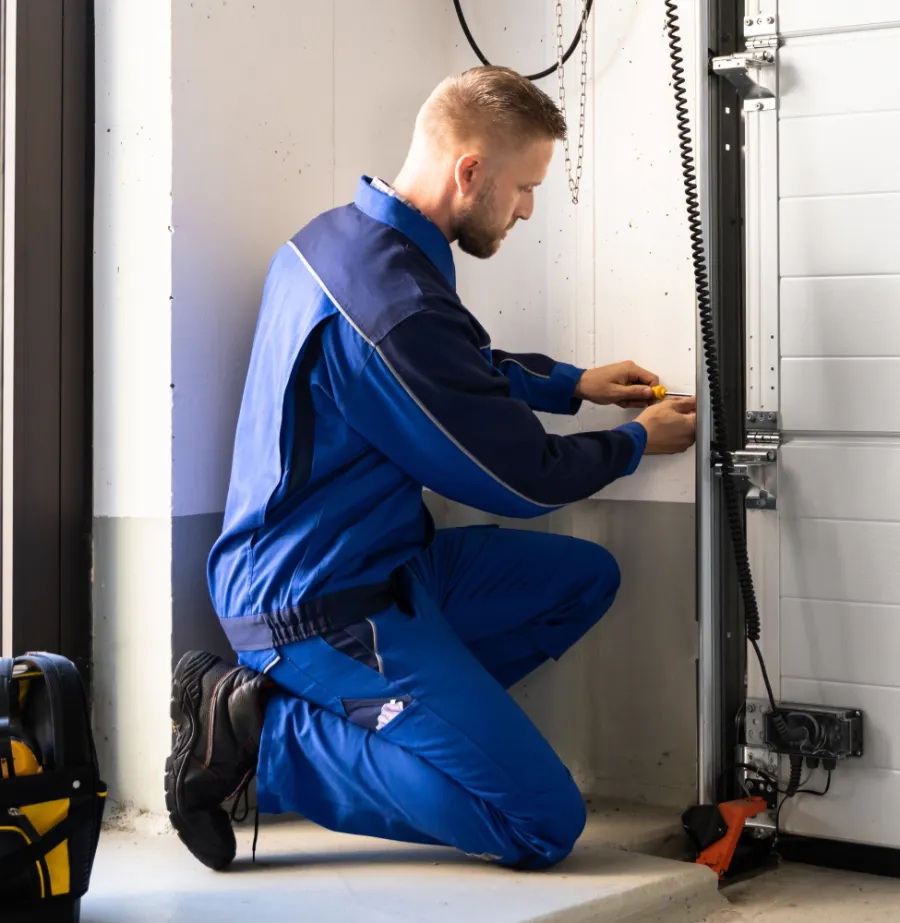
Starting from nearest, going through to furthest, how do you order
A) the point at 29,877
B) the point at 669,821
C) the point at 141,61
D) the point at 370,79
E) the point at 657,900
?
the point at 29,877 < the point at 657,900 < the point at 141,61 < the point at 669,821 < the point at 370,79

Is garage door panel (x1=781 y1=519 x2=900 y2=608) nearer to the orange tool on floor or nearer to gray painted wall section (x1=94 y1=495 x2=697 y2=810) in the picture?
gray painted wall section (x1=94 y1=495 x2=697 y2=810)

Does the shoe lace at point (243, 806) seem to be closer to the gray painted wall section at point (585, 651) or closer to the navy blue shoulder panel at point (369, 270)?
the gray painted wall section at point (585, 651)

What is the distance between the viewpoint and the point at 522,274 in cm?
286

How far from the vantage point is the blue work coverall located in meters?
2.08

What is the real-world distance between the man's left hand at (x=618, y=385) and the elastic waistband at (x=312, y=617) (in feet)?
2.37

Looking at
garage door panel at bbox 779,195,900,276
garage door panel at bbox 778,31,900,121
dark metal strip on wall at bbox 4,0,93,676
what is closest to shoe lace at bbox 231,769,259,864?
dark metal strip on wall at bbox 4,0,93,676

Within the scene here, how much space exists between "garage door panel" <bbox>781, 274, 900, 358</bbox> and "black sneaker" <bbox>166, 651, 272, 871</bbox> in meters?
1.28

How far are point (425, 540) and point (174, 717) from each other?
59 cm

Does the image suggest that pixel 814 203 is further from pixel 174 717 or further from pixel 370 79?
pixel 174 717

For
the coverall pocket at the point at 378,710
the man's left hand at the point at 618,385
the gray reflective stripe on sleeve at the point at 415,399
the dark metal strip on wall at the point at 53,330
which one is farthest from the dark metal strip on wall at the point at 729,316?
the dark metal strip on wall at the point at 53,330

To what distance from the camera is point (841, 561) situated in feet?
7.78

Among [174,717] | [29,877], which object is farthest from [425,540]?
[29,877]

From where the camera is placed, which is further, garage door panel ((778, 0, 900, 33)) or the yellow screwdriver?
the yellow screwdriver

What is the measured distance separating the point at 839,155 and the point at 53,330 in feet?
5.39
